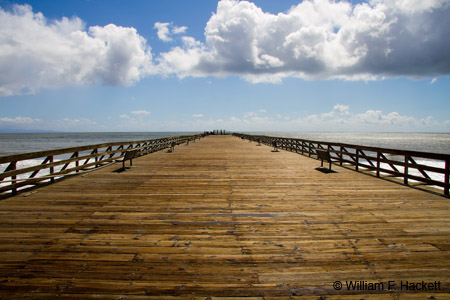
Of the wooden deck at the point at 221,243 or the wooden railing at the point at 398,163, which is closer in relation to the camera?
the wooden deck at the point at 221,243

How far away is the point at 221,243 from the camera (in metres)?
3.66

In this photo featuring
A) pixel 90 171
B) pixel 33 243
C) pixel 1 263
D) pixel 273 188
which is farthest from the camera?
pixel 90 171

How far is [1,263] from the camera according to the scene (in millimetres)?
3115

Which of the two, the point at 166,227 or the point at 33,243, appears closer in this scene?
the point at 33,243

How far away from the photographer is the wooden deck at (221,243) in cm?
269

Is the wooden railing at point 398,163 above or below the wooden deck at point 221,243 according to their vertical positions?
above

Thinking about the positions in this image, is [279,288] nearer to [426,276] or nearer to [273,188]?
[426,276]

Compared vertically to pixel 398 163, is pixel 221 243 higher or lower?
lower

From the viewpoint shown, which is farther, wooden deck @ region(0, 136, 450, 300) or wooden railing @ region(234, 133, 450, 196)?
wooden railing @ region(234, 133, 450, 196)

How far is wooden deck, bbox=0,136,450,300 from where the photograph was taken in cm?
269

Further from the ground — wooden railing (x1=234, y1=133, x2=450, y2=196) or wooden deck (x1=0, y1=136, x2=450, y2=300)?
wooden railing (x1=234, y1=133, x2=450, y2=196)

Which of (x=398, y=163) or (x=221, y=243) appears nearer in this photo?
(x=221, y=243)

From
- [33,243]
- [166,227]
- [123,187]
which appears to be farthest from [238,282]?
[123,187]

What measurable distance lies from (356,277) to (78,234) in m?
4.24
